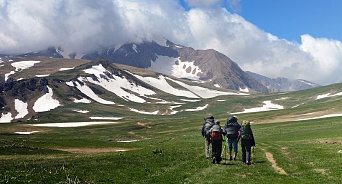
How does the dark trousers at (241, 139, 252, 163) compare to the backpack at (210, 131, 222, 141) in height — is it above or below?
below

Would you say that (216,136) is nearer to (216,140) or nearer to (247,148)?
(216,140)

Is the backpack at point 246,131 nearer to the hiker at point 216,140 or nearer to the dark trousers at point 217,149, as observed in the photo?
the hiker at point 216,140

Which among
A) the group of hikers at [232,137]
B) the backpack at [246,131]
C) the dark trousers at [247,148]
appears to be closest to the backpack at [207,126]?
the group of hikers at [232,137]

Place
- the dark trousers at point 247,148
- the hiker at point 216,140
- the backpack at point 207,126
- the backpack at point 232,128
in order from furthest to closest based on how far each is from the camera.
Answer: the backpack at point 207,126
the backpack at point 232,128
the hiker at point 216,140
the dark trousers at point 247,148

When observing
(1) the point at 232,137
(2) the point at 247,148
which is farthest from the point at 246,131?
(1) the point at 232,137

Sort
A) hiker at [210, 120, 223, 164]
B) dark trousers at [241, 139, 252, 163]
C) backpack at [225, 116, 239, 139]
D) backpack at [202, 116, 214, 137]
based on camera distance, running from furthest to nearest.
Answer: backpack at [202, 116, 214, 137] → backpack at [225, 116, 239, 139] → hiker at [210, 120, 223, 164] → dark trousers at [241, 139, 252, 163]

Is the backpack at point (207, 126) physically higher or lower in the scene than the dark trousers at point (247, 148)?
higher

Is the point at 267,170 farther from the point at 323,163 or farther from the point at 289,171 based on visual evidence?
the point at 323,163

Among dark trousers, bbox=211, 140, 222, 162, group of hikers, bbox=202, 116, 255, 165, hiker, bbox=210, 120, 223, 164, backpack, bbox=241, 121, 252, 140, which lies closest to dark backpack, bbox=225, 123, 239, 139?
group of hikers, bbox=202, 116, 255, 165

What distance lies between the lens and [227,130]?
1326 inches

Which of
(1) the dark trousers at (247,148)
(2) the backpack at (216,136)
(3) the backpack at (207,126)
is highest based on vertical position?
(3) the backpack at (207,126)

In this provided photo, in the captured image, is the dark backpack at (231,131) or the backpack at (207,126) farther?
the backpack at (207,126)

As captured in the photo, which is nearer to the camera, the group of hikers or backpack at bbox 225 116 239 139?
the group of hikers

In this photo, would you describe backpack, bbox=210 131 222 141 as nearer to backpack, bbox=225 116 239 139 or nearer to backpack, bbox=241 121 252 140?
backpack, bbox=225 116 239 139
